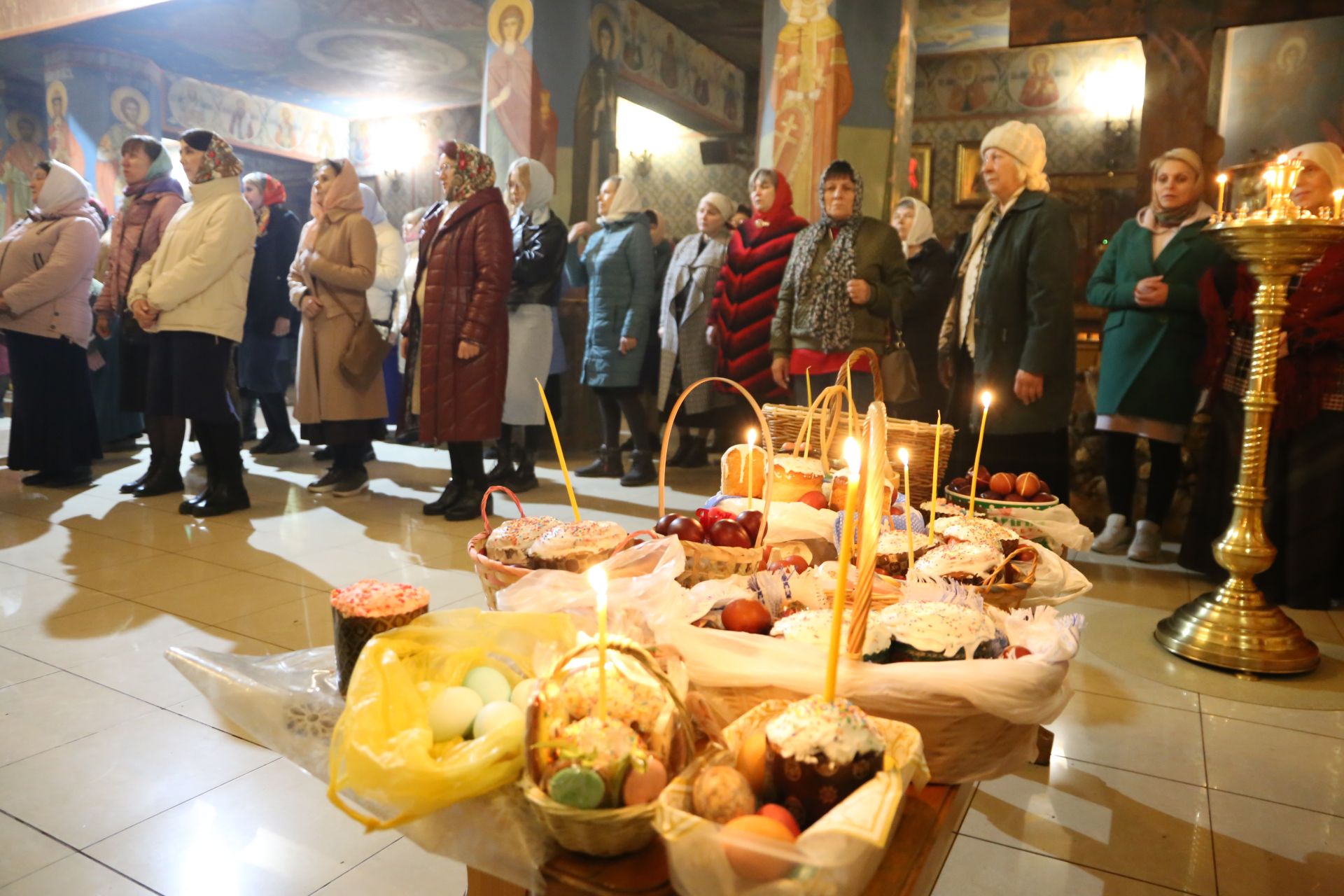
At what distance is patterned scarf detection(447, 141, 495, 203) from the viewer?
13.4ft

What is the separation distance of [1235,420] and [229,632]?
139 inches

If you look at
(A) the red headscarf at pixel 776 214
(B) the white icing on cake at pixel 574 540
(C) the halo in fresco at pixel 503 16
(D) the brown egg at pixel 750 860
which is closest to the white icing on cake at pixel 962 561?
(B) the white icing on cake at pixel 574 540

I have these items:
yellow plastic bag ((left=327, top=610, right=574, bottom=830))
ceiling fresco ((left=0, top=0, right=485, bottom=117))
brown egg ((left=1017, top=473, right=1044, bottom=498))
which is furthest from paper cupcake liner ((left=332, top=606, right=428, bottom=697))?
ceiling fresco ((left=0, top=0, right=485, bottom=117))

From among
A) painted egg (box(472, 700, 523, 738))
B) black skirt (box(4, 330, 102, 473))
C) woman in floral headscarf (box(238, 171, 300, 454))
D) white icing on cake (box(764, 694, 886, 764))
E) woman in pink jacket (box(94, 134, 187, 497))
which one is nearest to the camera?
white icing on cake (box(764, 694, 886, 764))

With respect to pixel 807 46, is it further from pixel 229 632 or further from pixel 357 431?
pixel 229 632

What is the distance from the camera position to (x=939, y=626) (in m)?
1.15

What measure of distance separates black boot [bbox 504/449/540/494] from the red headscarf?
1.74m

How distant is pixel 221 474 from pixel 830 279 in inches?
115

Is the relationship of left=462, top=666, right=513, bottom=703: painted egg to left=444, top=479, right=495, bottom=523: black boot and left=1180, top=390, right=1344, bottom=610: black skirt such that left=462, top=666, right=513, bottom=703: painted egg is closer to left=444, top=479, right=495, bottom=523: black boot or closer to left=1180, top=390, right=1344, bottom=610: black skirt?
left=1180, top=390, right=1344, bottom=610: black skirt

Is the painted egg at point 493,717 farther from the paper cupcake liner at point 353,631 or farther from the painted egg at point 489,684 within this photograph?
the paper cupcake liner at point 353,631

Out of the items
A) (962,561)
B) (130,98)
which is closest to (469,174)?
(962,561)

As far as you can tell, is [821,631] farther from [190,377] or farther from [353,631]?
[190,377]

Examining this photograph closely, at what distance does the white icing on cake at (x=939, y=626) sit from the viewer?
1.12 m

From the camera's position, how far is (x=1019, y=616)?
1.28m
